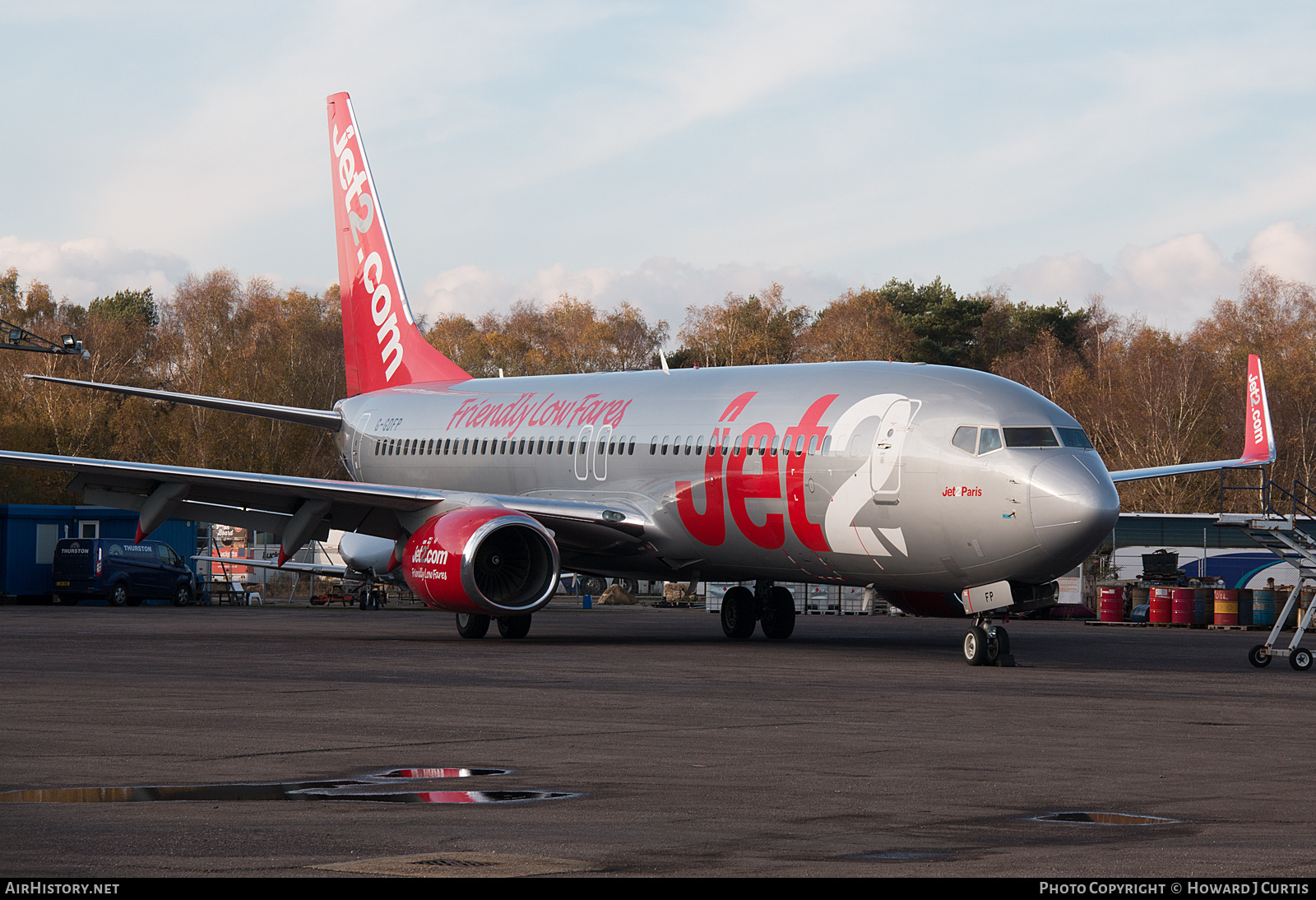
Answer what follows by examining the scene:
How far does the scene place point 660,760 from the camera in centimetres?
1034

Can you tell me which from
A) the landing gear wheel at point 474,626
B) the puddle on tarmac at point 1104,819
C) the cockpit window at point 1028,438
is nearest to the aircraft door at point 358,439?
the landing gear wheel at point 474,626

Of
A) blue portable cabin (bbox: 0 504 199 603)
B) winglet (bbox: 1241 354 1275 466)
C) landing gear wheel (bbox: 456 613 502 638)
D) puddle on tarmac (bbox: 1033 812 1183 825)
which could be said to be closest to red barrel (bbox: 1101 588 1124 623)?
winglet (bbox: 1241 354 1275 466)

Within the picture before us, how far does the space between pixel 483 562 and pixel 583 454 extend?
327 centimetres

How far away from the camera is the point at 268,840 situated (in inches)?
280

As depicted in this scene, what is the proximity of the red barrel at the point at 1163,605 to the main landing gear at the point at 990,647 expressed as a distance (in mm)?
17731

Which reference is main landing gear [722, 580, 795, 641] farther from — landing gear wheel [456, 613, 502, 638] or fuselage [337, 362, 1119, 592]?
landing gear wheel [456, 613, 502, 638]

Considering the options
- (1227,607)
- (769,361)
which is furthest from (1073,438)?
(769,361)

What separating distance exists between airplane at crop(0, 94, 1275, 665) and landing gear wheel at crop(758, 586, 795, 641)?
0.03 metres

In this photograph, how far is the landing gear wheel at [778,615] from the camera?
26234 mm

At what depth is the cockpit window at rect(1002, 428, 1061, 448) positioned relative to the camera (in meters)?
A: 19.1

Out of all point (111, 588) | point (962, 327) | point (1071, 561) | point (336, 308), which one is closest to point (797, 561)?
point (1071, 561)

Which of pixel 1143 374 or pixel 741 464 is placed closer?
pixel 741 464

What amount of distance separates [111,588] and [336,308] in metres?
69.3
